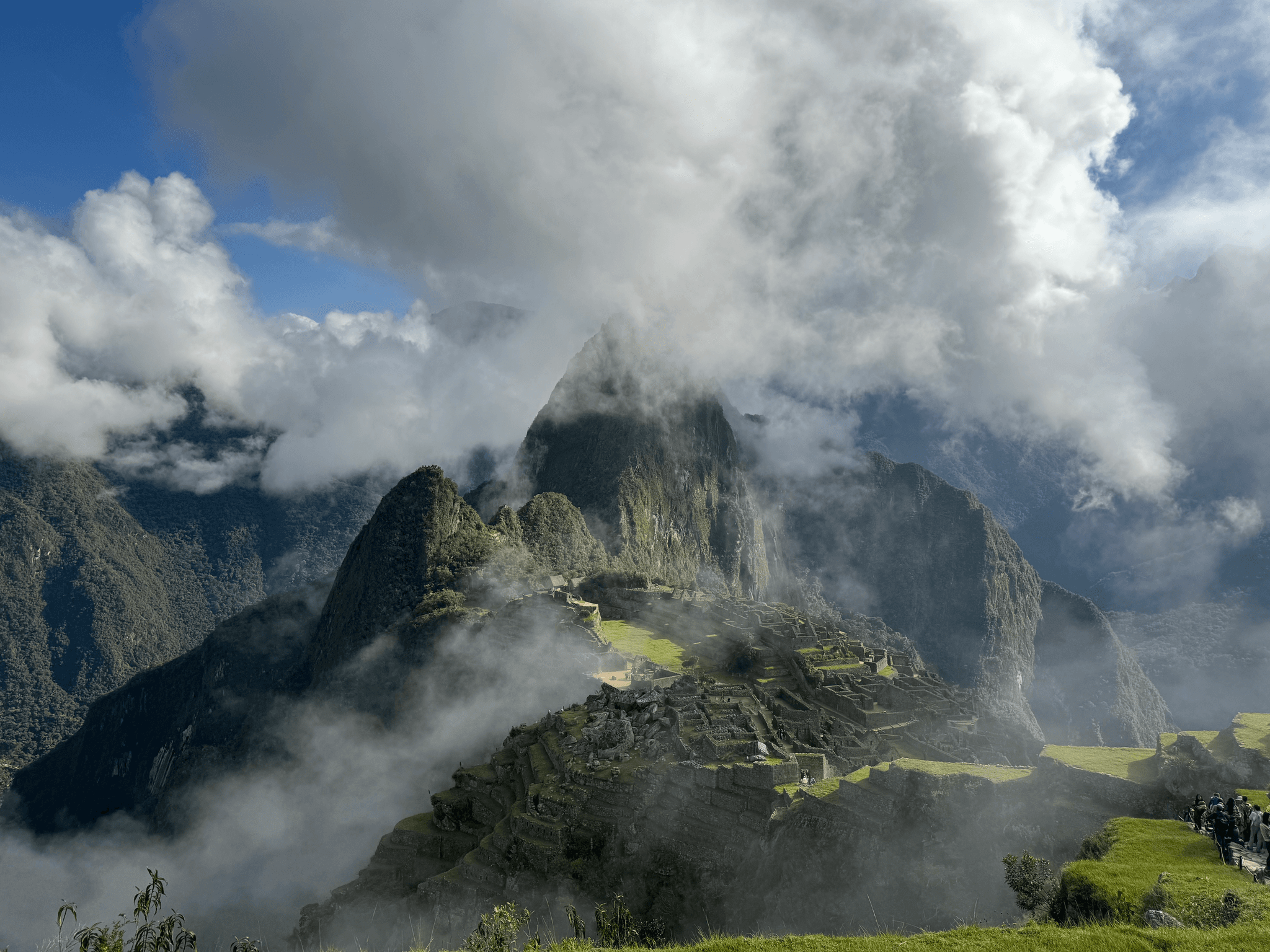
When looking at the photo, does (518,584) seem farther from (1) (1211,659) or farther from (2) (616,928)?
(1) (1211,659)

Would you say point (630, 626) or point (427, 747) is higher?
point (630, 626)

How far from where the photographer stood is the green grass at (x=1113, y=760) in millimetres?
26062

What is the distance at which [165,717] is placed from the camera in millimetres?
149000

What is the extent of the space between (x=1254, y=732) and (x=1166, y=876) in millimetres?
20742

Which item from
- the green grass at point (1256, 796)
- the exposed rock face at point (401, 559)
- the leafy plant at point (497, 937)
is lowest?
the leafy plant at point (497, 937)

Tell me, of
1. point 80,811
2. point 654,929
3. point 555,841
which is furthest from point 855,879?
point 80,811

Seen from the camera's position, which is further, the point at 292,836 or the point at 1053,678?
the point at 1053,678

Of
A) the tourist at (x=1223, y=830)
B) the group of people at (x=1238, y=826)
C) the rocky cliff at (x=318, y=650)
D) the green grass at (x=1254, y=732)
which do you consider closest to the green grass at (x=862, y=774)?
the group of people at (x=1238, y=826)

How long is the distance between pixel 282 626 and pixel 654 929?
460ft

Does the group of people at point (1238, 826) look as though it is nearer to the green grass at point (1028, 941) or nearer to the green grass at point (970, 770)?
the green grass at point (1028, 941)

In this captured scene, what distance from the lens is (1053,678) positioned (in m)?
196

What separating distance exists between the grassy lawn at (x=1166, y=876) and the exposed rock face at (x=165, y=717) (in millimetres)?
125951

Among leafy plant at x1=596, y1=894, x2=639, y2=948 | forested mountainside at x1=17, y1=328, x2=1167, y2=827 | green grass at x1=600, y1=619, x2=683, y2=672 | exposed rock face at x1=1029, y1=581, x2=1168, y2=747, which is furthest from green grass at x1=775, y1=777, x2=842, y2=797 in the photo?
exposed rock face at x1=1029, y1=581, x2=1168, y2=747

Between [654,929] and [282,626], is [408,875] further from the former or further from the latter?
[282,626]
